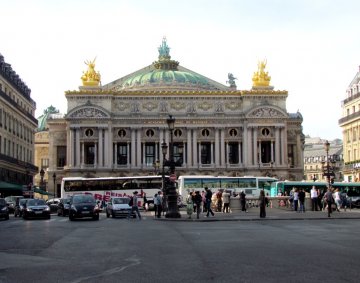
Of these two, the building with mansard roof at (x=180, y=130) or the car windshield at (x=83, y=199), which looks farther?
the building with mansard roof at (x=180, y=130)

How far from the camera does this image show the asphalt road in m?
12.8

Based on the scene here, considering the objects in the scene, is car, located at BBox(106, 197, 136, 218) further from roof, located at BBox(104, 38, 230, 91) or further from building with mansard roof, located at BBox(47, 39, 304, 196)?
roof, located at BBox(104, 38, 230, 91)

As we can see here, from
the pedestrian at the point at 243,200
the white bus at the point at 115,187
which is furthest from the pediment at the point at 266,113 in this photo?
the pedestrian at the point at 243,200

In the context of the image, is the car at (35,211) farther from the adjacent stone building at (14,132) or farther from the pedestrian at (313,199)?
the adjacent stone building at (14,132)

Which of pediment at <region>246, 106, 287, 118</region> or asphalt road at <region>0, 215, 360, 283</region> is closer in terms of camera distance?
asphalt road at <region>0, 215, 360, 283</region>

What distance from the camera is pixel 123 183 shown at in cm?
6619

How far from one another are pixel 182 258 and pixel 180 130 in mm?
86044

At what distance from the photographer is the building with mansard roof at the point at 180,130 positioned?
327 ft

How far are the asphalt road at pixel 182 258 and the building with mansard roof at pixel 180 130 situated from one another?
7674cm

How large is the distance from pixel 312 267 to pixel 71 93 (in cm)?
8836

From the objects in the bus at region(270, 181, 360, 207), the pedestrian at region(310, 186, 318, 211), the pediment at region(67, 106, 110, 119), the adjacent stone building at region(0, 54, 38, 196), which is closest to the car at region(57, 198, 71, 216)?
the adjacent stone building at region(0, 54, 38, 196)

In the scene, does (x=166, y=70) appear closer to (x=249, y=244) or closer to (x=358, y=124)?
(x=358, y=124)

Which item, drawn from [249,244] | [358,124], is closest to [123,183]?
[358,124]

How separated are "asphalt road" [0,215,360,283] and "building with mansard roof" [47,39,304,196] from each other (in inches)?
3021
